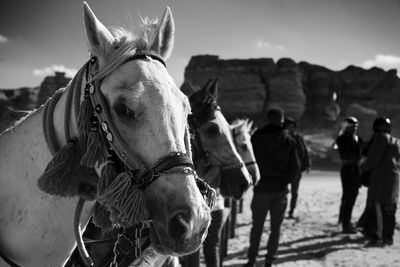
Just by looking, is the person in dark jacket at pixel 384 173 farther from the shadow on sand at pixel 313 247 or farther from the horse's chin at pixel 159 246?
the horse's chin at pixel 159 246

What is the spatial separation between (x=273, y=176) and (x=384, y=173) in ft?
10.6

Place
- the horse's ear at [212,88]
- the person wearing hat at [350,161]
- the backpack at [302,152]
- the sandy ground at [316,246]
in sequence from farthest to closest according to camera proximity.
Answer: the backpack at [302,152] < the person wearing hat at [350,161] < the sandy ground at [316,246] < the horse's ear at [212,88]

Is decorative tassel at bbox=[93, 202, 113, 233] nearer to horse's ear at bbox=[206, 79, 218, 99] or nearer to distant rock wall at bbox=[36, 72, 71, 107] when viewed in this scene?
distant rock wall at bbox=[36, 72, 71, 107]

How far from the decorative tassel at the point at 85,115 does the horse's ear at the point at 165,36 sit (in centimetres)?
39

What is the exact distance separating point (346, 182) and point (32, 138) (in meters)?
7.26

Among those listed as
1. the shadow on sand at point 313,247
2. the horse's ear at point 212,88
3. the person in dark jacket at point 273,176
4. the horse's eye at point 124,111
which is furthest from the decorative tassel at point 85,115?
the shadow on sand at point 313,247

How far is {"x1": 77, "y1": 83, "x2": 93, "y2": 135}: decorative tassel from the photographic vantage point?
4.36 feet

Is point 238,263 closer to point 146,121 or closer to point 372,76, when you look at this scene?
point 146,121

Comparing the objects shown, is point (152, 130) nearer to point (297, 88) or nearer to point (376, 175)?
point (376, 175)

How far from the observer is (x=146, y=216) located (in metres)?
1.19

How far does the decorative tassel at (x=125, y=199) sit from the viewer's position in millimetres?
1180

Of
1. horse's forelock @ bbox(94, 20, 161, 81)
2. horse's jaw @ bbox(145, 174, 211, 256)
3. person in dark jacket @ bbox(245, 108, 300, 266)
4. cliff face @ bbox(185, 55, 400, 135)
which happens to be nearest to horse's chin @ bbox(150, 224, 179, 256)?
horse's jaw @ bbox(145, 174, 211, 256)

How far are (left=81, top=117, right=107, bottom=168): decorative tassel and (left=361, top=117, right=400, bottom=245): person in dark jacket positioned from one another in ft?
21.9

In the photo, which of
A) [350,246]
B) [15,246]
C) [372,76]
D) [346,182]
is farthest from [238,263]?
[372,76]
